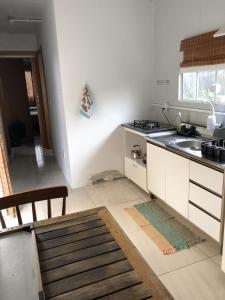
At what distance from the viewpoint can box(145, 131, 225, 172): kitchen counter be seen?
200cm

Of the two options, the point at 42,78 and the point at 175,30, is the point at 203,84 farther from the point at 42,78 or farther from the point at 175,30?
the point at 42,78

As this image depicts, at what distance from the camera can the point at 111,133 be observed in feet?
12.2

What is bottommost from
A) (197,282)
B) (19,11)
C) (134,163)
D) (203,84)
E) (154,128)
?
(197,282)

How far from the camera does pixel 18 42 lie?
5266mm

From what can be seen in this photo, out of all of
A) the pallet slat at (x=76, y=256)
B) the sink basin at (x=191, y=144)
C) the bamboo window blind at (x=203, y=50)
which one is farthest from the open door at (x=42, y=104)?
the pallet slat at (x=76, y=256)

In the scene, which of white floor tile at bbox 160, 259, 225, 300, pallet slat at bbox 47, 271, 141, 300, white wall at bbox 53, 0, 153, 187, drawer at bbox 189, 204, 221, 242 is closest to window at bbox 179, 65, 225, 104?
white wall at bbox 53, 0, 153, 187

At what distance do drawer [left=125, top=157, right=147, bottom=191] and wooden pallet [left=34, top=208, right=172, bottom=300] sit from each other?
1934mm

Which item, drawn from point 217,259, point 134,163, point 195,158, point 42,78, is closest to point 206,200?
point 195,158

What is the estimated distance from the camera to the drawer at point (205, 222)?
208 centimetres

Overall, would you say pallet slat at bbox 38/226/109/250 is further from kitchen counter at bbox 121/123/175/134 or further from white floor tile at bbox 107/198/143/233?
kitchen counter at bbox 121/123/175/134

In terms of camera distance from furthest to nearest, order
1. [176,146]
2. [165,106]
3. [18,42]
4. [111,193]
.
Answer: [18,42]
[165,106]
[111,193]
[176,146]

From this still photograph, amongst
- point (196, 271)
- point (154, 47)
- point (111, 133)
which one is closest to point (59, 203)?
point (111, 133)

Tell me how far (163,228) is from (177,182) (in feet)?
1.63

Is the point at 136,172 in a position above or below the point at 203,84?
below
